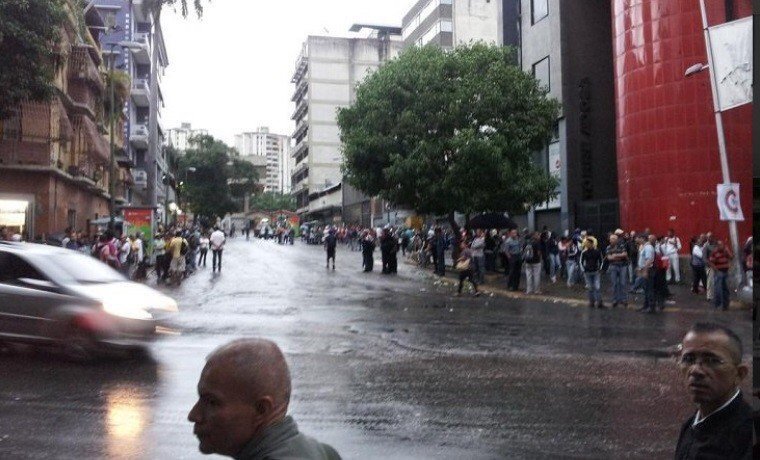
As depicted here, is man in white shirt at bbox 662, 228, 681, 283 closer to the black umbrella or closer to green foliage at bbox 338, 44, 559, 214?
green foliage at bbox 338, 44, 559, 214

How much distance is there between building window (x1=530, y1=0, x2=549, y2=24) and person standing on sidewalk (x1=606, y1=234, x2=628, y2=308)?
19579 millimetres

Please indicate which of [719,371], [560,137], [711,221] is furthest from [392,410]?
[560,137]

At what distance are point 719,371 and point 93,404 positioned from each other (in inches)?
249

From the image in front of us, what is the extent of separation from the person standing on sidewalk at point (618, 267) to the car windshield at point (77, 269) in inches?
419

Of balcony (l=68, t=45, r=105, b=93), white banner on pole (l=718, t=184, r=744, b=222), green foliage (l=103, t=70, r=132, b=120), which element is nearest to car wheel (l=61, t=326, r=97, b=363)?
white banner on pole (l=718, t=184, r=744, b=222)

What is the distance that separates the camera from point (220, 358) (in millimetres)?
1968

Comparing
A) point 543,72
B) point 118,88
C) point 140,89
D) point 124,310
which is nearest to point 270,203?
point 140,89

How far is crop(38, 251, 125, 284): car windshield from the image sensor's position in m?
10.1

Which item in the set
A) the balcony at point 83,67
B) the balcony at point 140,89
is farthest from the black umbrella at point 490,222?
the balcony at point 140,89

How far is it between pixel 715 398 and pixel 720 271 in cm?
1528

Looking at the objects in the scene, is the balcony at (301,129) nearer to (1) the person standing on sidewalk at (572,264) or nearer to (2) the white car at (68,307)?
(1) the person standing on sidewalk at (572,264)

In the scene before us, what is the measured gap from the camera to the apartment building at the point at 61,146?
28922 millimetres

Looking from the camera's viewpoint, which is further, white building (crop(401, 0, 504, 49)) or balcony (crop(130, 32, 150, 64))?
white building (crop(401, 0, 504, 49))

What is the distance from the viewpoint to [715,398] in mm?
2689
